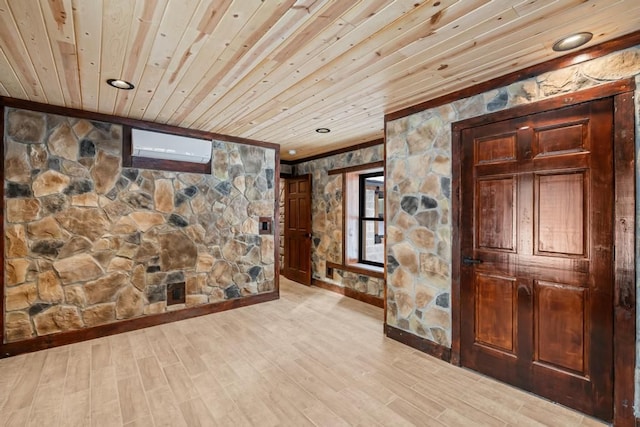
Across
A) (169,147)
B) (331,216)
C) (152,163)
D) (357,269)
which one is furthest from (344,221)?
(152,163)

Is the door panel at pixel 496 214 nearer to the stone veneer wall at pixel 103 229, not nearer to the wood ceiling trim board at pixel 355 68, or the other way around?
the wood ceiling trim board at pixel 355 68

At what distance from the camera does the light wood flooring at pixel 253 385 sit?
78.7 inches

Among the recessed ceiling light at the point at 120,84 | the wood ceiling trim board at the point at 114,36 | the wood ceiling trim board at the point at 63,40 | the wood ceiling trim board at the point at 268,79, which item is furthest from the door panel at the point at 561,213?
the recessed ceiling light at the point at 120,84

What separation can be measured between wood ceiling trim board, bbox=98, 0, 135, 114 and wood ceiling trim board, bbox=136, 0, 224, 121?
0.28 m

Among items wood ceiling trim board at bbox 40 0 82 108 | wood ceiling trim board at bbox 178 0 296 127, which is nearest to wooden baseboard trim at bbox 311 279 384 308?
wood ceiling trim board at bbox 178 0 296 127

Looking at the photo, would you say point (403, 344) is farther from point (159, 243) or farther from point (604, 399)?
point (159, 243)

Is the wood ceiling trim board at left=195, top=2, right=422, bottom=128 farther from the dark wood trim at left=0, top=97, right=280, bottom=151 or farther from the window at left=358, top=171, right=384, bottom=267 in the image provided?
the window at left=358, top=171, right=384, bottom=267

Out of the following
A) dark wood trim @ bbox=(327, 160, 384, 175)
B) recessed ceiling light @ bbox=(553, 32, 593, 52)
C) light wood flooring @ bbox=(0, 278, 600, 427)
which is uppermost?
recessed ceiling light @ bbox=(553, 32, 593, 52)

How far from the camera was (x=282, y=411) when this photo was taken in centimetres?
206

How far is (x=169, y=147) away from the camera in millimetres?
3594

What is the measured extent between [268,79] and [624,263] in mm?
2821

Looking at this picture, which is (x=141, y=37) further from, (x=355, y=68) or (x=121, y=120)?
(x=121, y=120)

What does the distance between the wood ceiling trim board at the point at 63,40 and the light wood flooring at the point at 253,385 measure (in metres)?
2.49

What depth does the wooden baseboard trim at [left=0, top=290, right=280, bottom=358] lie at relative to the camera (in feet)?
9.46
